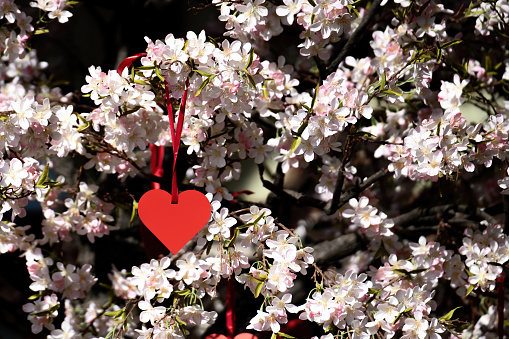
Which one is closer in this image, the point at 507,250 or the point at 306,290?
the point at 507,250

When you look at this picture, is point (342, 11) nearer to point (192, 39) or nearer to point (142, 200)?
point (192, 39)

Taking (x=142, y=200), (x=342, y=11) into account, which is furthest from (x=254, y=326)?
(x=342, y=11)

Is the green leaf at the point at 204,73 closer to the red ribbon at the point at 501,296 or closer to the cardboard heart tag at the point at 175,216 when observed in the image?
the cardboard heart tag at the point at 175,216

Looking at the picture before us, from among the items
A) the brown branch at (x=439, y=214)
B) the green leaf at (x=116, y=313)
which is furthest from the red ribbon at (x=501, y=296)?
the green leaf at (x=116, y=313)

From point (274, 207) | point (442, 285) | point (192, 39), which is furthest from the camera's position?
point (442, 285)

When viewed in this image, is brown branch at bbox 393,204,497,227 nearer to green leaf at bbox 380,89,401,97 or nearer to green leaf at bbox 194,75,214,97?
green leaf at bbox 380,89,401,97

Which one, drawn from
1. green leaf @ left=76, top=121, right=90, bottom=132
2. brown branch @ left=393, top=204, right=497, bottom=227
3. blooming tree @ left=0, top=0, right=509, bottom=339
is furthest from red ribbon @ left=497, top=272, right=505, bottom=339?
green leaf @ left=76, top=121, right=90, bottom=132

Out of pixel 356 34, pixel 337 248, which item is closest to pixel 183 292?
pixel 337 248
